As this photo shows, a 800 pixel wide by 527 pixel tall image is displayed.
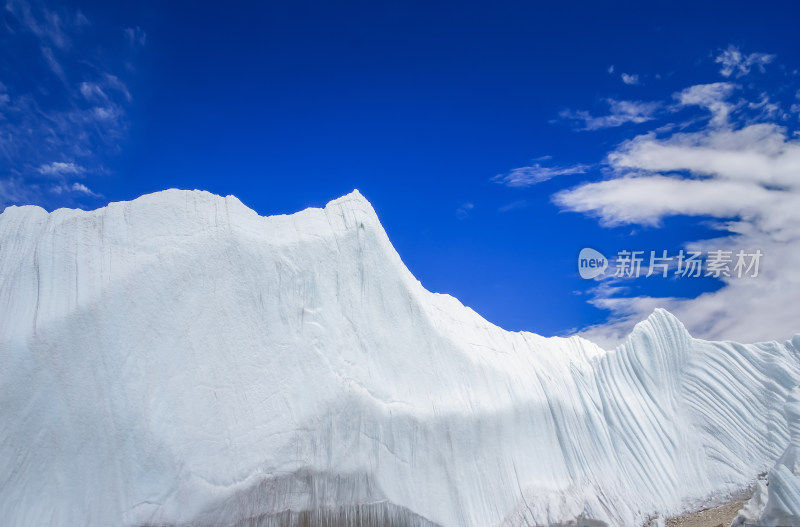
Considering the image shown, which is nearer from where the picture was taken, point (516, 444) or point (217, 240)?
point (217, 240)

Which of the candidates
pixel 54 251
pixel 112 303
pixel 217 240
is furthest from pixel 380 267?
pixel 54 251

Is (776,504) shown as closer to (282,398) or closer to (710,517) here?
(710,517)

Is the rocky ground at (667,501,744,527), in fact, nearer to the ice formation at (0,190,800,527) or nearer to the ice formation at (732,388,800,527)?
the ice formation at (0,190,800,527)

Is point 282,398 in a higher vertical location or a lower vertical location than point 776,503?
higher

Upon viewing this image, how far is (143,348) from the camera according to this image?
10.7 metres

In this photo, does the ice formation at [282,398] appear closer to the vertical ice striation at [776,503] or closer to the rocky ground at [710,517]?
the rocky ground at [710,517]

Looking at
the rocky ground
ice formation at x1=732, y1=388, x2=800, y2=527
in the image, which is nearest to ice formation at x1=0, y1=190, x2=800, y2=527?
the rocky ground

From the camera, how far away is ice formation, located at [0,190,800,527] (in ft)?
32.5

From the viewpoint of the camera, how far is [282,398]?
36.0 feet

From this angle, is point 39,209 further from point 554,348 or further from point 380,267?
point 554,348

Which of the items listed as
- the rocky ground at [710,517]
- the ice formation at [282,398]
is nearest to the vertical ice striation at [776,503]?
the rocky ground at [710,517]

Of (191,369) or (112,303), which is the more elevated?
(112,303)

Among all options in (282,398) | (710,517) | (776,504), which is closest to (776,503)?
(776,504)

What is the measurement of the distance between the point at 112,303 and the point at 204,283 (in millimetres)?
1541
